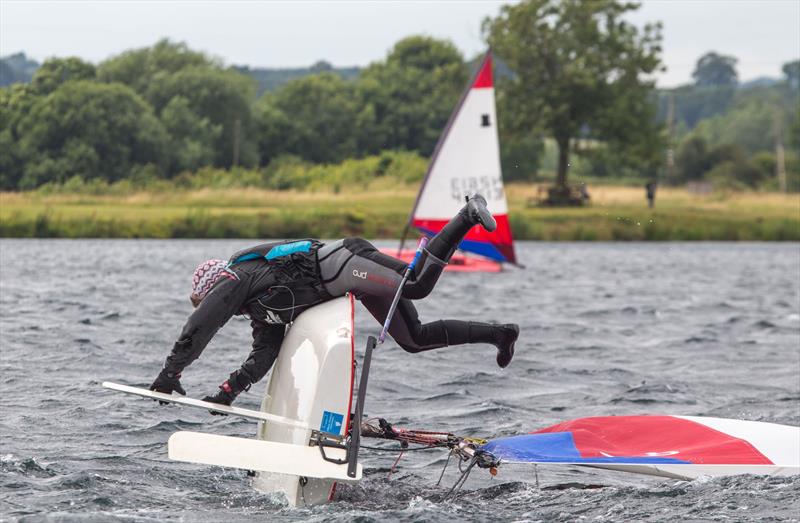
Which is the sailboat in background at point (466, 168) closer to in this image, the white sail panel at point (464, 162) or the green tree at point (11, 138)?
the white sail panel at point (464, 162)

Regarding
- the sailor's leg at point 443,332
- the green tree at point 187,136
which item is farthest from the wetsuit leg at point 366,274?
the green tree at point 187,136

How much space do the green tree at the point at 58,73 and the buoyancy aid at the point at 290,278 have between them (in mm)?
36564

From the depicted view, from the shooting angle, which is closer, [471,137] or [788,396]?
[788,396]

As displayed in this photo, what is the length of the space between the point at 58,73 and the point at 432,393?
127 ft

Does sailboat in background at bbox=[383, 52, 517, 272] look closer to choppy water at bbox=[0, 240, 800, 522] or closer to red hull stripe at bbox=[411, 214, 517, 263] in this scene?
red hull stripe at bbox=[411, 214, 517, 263]

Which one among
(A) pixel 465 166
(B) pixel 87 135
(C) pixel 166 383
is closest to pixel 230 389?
(C) pixel 166 383

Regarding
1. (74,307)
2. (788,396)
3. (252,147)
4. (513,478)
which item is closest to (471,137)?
(74,307)

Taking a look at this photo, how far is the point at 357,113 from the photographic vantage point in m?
74.2

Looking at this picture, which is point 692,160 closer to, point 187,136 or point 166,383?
point 187,136

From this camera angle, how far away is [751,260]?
124 feet

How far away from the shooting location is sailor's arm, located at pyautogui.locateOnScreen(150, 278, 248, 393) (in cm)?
702

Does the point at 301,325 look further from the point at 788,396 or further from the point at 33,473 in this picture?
the point at 788,396

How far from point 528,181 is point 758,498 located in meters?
60.4

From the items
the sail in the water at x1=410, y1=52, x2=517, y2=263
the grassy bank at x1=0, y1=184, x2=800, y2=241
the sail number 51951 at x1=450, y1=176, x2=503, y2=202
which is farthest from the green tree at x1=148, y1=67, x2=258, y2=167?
the sail number 51951 at x1=450, y1=176, x2=503, y2=202
